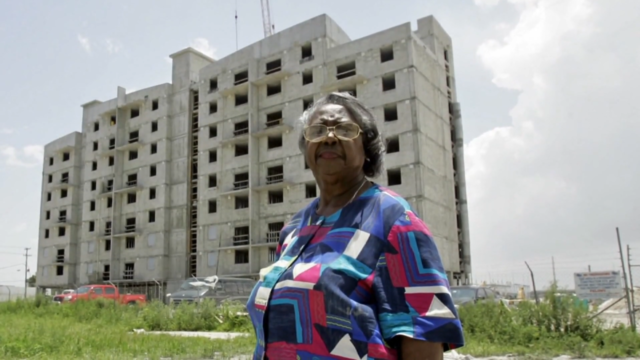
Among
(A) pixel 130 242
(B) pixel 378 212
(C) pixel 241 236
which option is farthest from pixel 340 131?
(A) pixel 130 242

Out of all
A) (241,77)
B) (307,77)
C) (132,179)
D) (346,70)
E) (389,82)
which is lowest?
(132,179)

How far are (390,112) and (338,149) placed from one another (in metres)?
32.3

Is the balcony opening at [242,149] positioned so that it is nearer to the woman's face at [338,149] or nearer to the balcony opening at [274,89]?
the balcony opening at [274,89]

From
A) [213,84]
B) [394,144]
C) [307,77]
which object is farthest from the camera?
[213,84]

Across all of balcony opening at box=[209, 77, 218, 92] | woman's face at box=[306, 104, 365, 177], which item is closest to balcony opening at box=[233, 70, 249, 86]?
balcony opening at box=[209, 77, 218, 92]

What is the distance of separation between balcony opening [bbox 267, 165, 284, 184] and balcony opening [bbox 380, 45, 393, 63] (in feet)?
34.4

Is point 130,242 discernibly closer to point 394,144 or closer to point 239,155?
point 239,155

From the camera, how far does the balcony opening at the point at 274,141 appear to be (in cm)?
3834

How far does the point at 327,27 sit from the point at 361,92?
18.3 ft

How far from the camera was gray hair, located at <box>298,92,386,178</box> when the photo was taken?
2125 mm

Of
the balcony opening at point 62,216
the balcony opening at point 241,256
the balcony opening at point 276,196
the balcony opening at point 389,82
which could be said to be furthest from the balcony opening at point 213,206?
the balcony opening at point 62,216

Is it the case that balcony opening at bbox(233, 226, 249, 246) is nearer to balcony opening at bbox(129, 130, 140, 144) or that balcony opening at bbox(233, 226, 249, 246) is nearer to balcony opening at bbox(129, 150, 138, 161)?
balcony opening at bbox(129, 150, 138, 161)

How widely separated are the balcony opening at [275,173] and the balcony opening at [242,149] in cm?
340

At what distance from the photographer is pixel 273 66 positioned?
39.2 meters
